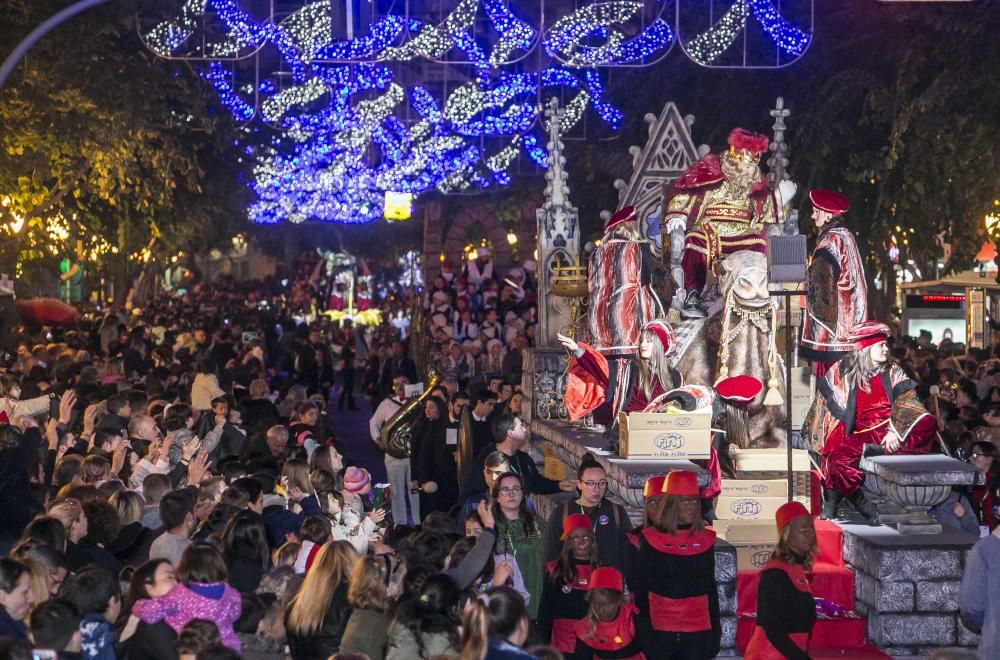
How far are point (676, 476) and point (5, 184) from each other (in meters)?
16.9

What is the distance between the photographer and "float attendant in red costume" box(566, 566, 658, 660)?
28.1ft

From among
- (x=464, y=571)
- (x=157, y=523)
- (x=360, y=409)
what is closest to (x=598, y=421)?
(x=157, y=523)

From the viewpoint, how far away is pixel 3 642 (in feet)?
21.3

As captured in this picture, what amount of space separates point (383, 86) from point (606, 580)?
22117 millimetres

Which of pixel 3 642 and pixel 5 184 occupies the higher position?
pixel 5 184

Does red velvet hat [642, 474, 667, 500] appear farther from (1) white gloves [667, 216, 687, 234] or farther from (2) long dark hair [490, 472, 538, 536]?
(1) white gloves [667, 216, 687, 234]

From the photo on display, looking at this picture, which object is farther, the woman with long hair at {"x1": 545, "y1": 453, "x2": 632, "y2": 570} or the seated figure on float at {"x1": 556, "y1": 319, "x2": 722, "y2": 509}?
the seated figure on float at {"x1": 556, "y1": 319, "x2": 722, "y2": 509}

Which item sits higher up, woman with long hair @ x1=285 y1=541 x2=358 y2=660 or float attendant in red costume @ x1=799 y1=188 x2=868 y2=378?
float attendant in red costume @ x1=799 y1=188 x2=868 y2=378

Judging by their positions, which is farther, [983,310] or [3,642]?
[983,310]

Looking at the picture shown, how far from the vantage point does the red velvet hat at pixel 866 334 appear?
13301mm

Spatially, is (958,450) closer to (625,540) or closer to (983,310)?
(625,540)

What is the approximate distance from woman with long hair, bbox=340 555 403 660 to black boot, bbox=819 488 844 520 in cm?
597

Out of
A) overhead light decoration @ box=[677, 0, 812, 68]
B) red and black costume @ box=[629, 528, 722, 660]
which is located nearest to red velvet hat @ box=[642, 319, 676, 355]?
red and black costume @ box=[629, 528, 722, 660]

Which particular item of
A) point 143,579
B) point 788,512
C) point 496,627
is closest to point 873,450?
point 788,512
